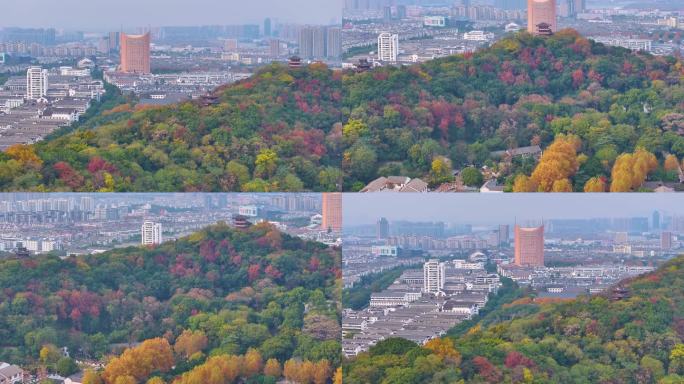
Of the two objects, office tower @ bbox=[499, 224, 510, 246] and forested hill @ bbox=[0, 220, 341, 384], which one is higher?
office tower @ bbox=[499, 224, 510, 246]

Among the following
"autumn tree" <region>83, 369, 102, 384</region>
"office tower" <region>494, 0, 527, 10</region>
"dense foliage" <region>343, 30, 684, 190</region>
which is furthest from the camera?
"office tower" <region>494, 0, 527, 10</region>

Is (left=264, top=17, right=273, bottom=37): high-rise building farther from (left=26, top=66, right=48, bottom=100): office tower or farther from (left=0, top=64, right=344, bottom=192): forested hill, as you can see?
(left=26, top=66, right=48, bottom=100): office tower

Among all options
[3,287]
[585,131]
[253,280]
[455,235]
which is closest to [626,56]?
[585,131]

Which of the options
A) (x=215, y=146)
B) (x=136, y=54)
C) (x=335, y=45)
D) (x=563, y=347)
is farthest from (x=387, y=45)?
(x=563, y=347)

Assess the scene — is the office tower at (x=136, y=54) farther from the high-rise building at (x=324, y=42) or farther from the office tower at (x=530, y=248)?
the office tower at (x=530, y=248)

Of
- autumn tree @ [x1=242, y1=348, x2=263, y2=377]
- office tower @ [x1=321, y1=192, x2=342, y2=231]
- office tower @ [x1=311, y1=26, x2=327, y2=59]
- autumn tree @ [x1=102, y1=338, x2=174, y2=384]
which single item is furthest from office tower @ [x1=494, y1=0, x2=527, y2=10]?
autumn tree @ [x1=102, y1=338, x2=174, y2=384]

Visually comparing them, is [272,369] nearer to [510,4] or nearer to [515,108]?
[515,108]

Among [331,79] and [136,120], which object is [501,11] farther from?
[136,120]
